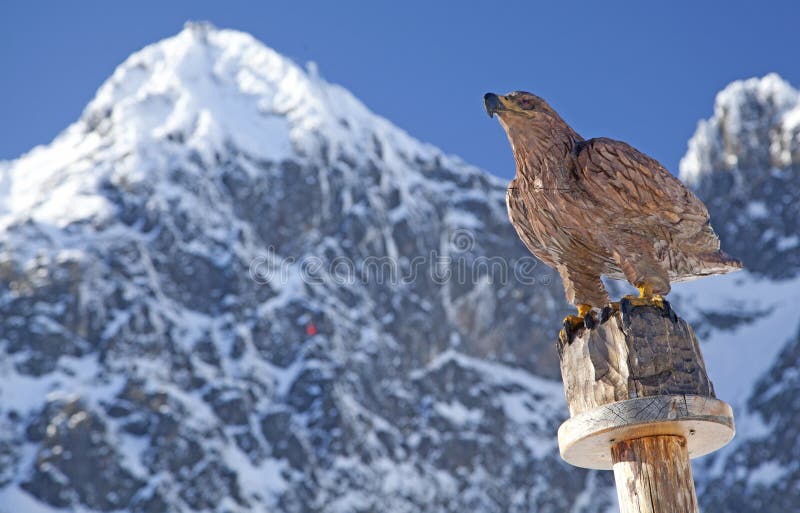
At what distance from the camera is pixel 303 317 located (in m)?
93.1

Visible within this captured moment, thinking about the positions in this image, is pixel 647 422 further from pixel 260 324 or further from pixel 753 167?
pixel 753 167

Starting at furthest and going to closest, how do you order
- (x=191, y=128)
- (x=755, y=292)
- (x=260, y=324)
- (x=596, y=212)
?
1. (x=755, y=292)
2. (x=191, y=128)
3. (x=260, y=324)
4. (x=596, y=212)

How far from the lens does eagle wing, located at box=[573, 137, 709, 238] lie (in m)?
4.68

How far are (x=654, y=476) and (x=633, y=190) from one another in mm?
1198

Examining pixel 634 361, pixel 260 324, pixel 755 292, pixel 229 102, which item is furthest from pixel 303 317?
pixel 634 361

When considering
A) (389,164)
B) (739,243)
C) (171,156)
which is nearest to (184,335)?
(171,156)

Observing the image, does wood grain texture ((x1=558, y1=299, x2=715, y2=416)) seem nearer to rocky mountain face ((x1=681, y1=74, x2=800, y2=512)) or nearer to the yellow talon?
the yellow talon

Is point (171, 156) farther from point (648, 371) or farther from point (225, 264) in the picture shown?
point (648, 371)

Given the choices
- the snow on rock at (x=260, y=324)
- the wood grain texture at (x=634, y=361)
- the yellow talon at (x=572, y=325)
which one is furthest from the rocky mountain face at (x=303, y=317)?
the wood grain texture at (x=634, y=361)

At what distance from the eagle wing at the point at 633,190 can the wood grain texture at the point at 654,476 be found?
0.99 metres

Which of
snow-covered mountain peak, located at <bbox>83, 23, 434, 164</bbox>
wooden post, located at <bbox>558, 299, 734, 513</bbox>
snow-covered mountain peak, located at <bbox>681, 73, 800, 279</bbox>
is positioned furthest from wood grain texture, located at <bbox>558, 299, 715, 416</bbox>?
snow-covered mountain peak, located at <bbox>681, 73, 800, 279</bbox>

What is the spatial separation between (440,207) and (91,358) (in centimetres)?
3525

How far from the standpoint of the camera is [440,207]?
346ft

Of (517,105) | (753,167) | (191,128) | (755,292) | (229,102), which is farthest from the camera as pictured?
(753,167)
